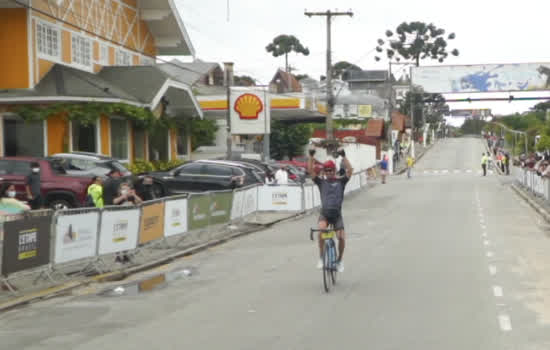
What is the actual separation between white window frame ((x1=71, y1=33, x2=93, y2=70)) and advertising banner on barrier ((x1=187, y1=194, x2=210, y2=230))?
41.3 feet

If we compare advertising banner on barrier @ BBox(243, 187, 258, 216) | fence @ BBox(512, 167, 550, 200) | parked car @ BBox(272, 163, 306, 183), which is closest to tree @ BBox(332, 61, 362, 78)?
fence @ BBox(512, 167, 550, 200)

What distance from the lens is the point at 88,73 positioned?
3042 cm

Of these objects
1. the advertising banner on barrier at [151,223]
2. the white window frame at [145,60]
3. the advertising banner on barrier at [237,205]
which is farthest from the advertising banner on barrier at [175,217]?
the white window frame at [145,60]

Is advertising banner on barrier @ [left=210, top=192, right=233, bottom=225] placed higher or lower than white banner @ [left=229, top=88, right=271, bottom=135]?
lower

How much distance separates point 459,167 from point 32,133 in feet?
190

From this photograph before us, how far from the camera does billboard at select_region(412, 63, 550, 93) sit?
6650 cm

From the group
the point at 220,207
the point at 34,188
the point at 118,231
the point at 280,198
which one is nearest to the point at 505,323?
the point at 118,231

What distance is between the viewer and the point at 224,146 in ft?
201

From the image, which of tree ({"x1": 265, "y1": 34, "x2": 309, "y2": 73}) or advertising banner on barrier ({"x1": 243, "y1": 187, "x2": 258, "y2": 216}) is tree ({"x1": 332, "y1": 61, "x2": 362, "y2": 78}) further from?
advertising banner on barrier ({"x1": 243, "y1": 187, "x2": 258, "y2": 216})

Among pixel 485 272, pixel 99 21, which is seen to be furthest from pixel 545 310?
pixel 99 21

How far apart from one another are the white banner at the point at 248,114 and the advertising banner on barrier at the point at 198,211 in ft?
76.3

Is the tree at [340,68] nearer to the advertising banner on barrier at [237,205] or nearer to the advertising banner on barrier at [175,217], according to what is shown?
the advertising banner on barrier at [237,205]

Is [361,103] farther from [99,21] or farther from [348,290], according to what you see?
[348,290]

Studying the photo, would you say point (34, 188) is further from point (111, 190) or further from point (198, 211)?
point (198, 211)
